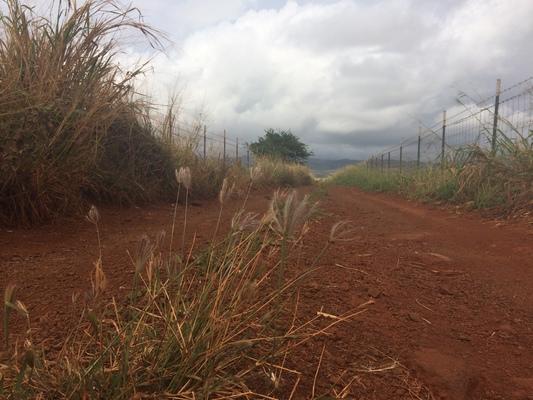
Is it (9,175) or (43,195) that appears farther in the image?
(43,195)

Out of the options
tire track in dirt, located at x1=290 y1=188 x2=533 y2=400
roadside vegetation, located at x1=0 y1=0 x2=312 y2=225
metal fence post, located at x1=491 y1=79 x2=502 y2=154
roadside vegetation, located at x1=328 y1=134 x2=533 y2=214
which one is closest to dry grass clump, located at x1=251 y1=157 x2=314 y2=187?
roadside vegetation, located at x1=328 y1=134 x2=533 y2=214

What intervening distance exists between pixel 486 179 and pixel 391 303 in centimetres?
587

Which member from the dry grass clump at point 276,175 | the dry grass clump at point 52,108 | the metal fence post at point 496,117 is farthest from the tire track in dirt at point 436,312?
the dry grass clump at point 276,175

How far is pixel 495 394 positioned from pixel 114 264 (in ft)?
6.24

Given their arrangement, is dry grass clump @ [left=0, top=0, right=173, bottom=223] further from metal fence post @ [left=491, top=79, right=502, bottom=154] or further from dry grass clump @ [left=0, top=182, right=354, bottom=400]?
metal fence post @ [left=491, top=79, right=502, bottom=154]

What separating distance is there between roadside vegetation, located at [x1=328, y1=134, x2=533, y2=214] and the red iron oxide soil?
7.19 ft

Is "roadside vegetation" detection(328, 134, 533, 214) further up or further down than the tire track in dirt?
further up

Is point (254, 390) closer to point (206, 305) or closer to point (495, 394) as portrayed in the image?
point (206, 305)

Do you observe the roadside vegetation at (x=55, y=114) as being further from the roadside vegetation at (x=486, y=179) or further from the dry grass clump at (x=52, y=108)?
the roadside vegetation at (x=486, y=179)

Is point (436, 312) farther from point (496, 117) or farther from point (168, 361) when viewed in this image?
point (496, 117)

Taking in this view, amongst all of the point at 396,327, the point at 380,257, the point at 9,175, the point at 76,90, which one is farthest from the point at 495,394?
the point at 76,90

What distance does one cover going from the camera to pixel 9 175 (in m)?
3.51

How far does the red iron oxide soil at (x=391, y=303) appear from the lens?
1.45m

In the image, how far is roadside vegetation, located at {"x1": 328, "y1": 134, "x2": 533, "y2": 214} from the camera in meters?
6.09
